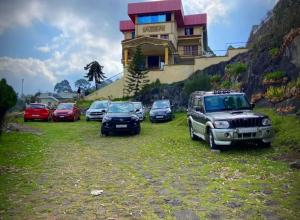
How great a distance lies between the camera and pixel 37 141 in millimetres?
14930

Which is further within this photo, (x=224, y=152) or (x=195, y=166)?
(x=224, y=152)

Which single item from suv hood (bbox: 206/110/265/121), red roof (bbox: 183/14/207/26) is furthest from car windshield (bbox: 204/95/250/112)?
red roof (bbox: 183/14/207/26)

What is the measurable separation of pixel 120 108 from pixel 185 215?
516 inches

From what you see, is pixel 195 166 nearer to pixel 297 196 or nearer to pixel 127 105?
pixel 297 196

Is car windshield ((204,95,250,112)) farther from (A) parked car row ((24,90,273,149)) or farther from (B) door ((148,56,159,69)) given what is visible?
(B) door ((148,56,159,69))

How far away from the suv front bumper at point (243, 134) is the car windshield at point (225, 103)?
174cm

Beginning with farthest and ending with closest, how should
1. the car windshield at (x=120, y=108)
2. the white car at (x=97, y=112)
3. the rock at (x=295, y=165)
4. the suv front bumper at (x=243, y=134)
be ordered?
the white car at (x=97, y=112) → the car windshield at (x=120, y=108) → the suv front bumper at (x=243, y=134) → the rock at (x=295, y=165)

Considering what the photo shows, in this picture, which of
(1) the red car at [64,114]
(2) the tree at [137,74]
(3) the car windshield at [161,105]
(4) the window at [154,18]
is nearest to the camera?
(1) the red car at [64,114]

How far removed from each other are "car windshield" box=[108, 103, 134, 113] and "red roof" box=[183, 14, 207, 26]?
3810 cm

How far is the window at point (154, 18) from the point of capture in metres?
49.5

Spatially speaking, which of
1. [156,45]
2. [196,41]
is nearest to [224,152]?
[156,45]

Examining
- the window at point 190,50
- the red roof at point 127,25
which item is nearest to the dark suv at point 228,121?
the window at point 190,50

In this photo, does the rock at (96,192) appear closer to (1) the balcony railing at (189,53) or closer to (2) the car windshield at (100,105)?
(2) the car windshield at (100,105)

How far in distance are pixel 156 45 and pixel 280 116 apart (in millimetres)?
31192
